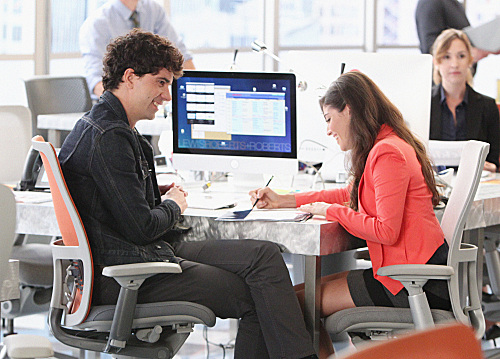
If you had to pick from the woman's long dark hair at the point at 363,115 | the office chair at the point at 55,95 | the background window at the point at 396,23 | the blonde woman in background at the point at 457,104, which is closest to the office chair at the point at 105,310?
the woman's long dark hair at the point at 363,115

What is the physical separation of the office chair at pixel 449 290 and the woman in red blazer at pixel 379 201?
0.03m

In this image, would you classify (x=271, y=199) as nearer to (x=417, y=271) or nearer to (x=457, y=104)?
(x=417, y=271)

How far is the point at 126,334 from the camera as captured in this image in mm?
1907

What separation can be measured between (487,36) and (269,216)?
10.3 feet

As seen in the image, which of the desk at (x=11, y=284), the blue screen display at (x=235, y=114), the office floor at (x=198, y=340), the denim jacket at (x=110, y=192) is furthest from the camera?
the office floor at (x=198, y=340)

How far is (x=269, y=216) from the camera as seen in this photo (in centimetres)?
221

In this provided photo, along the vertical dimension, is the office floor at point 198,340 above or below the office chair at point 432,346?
below

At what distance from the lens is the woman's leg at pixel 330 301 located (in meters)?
2.12

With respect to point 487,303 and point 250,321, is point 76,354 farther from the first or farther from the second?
point 487,303

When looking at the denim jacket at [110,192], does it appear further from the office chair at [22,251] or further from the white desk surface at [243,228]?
the office chair at [22,251]

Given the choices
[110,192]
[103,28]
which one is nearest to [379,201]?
[110,192]

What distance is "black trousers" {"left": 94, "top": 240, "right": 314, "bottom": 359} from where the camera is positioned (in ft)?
6.52

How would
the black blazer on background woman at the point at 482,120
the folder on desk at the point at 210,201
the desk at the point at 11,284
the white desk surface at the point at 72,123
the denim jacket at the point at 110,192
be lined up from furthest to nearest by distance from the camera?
the white desk surface at the point at 72,123
the black blazer on background woman at the point at 482,120
the folder on desk at the point at 210,201
the denim jacket at the point at 110,192
the desk at the point at 11,284

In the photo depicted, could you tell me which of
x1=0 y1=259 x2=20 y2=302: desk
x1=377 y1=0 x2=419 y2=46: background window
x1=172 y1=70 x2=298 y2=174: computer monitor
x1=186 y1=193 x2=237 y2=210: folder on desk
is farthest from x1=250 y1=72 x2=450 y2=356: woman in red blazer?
x1=377 y1=0 x2=419 y2=46: background window
